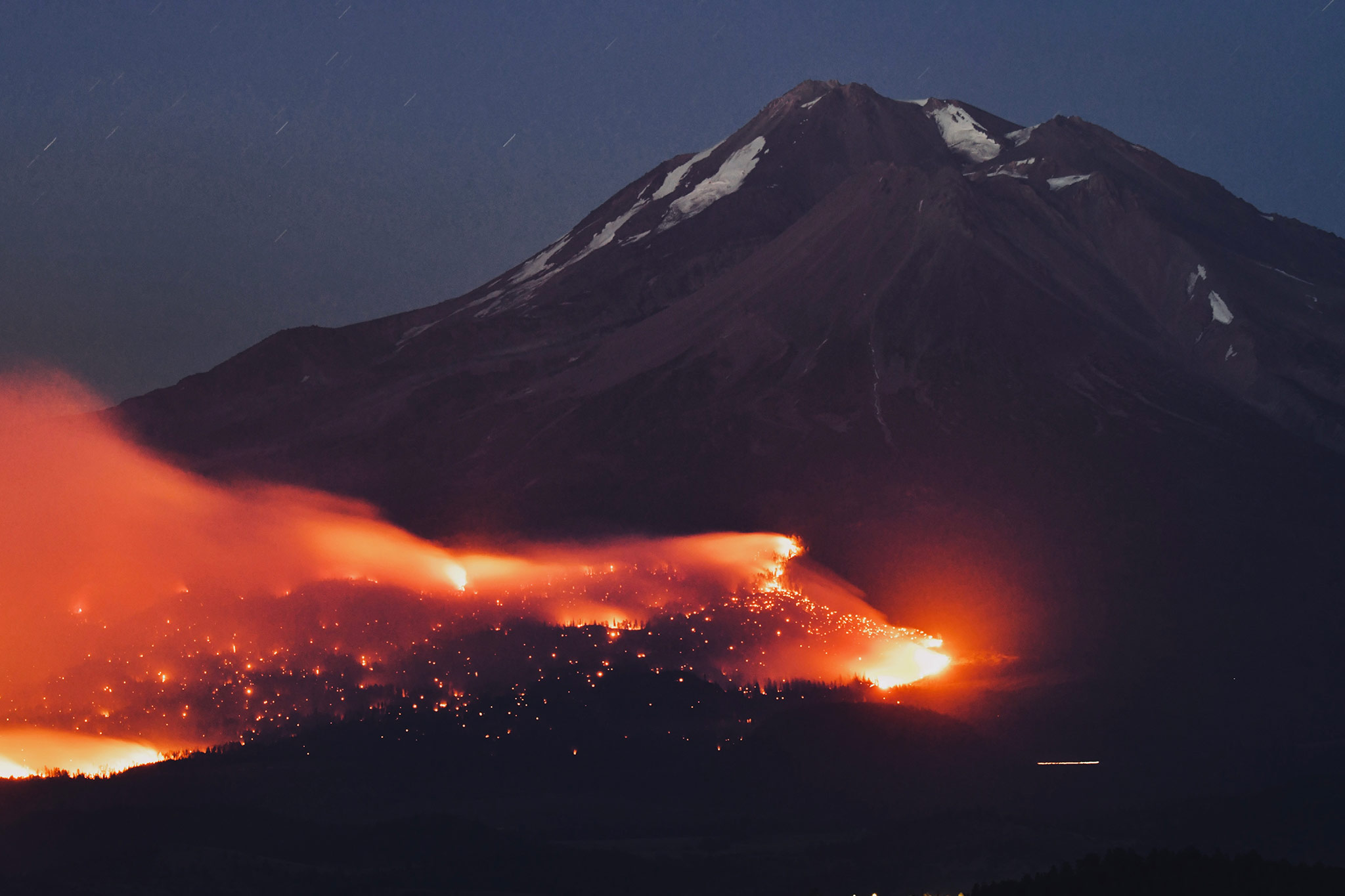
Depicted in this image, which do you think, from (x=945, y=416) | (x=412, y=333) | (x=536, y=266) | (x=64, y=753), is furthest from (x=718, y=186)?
(x=64, y=753)

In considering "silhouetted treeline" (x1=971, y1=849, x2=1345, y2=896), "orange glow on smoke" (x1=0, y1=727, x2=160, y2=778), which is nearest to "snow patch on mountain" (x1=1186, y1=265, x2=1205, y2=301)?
"orange glow on smoke" (x1=0, y1=727, x2=160, y2=778)

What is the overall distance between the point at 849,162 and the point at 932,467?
2642 inches

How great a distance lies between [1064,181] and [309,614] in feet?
361

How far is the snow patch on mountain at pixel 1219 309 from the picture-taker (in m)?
167

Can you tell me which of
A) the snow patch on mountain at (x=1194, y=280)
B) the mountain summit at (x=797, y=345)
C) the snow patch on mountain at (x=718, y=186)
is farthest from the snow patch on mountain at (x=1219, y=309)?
the snow patch on mountain at (x=718, y=186)

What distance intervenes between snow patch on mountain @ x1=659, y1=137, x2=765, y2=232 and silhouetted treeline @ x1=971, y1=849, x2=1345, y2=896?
428 feet

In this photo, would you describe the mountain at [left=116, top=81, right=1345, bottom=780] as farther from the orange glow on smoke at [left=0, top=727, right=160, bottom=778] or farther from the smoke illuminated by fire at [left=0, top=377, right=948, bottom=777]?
the orange glow on smoke at [left=0, top=727, right=160, bottom=778]

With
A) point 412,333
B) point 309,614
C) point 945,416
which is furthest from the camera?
point 412,333

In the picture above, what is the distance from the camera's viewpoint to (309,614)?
101 meters

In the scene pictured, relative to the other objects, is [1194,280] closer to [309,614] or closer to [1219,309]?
[1219,309]

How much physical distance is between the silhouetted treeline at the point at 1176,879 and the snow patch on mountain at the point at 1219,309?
113670 millimetres

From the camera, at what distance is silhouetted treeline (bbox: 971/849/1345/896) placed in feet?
181

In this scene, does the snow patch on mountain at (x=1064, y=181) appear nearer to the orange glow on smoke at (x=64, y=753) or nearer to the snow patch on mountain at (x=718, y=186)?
the snow patch on mountain at (x=718, y=186)

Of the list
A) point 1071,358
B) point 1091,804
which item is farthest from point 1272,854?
point 1071,358
